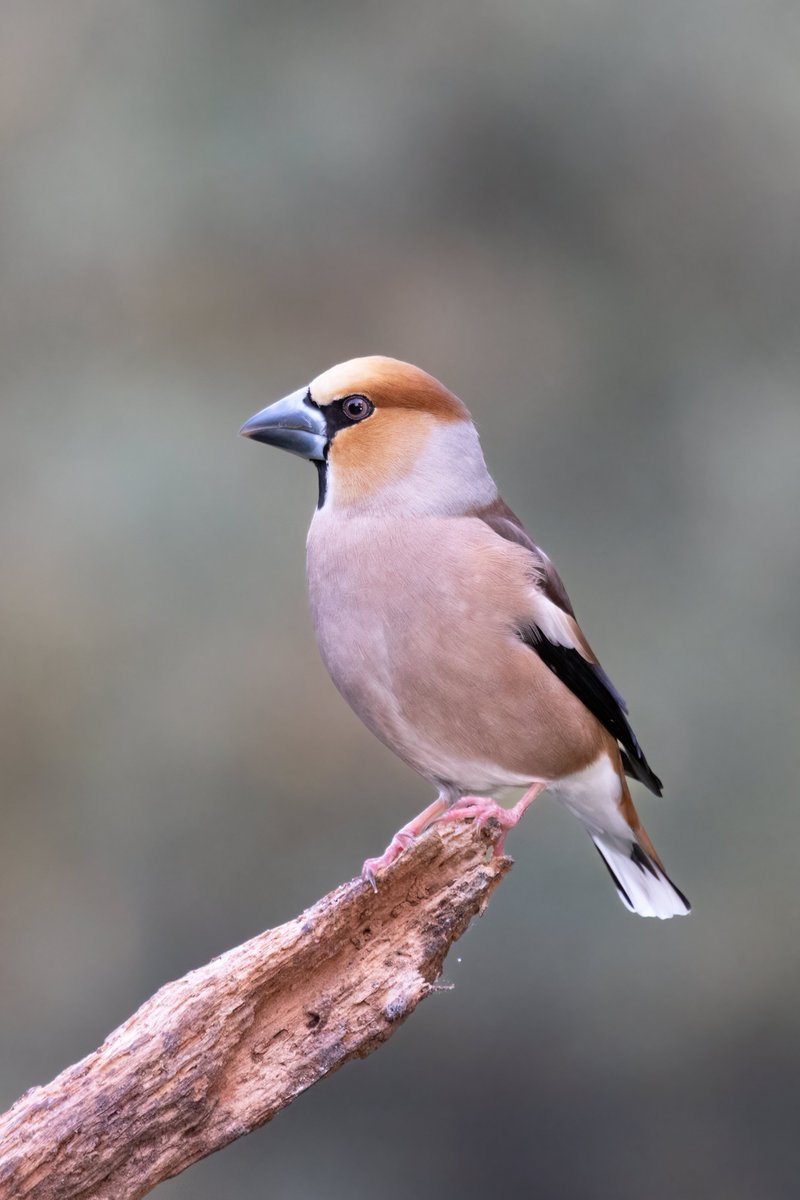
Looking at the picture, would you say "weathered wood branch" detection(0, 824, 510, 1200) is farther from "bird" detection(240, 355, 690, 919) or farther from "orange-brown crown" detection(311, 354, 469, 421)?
"orange-brown crown" detection(311, 354, 469, 421)

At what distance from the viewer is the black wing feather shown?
273 centimetres

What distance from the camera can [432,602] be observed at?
2574mm

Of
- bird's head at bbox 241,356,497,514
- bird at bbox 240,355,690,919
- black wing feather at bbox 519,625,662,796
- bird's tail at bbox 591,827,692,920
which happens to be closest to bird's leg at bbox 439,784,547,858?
bird at bbox 240,355,690,919

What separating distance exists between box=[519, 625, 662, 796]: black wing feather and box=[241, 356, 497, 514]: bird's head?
32 cm

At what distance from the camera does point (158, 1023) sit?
2281mm

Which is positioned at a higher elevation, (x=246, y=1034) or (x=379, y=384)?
(x=379, y=384)

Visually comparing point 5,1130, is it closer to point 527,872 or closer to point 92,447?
point 527,872

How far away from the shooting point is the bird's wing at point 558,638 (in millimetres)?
2723

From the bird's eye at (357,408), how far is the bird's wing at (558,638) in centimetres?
31

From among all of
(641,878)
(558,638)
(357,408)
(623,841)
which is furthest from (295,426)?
(641,878)

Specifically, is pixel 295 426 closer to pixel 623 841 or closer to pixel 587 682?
pixel 587 682

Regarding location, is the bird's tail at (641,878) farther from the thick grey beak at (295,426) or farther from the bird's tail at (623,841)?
the thick grey beak at (295,426)

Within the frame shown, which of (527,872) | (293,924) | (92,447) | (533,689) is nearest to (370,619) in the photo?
(533,689)

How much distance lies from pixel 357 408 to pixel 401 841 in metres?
0.84
